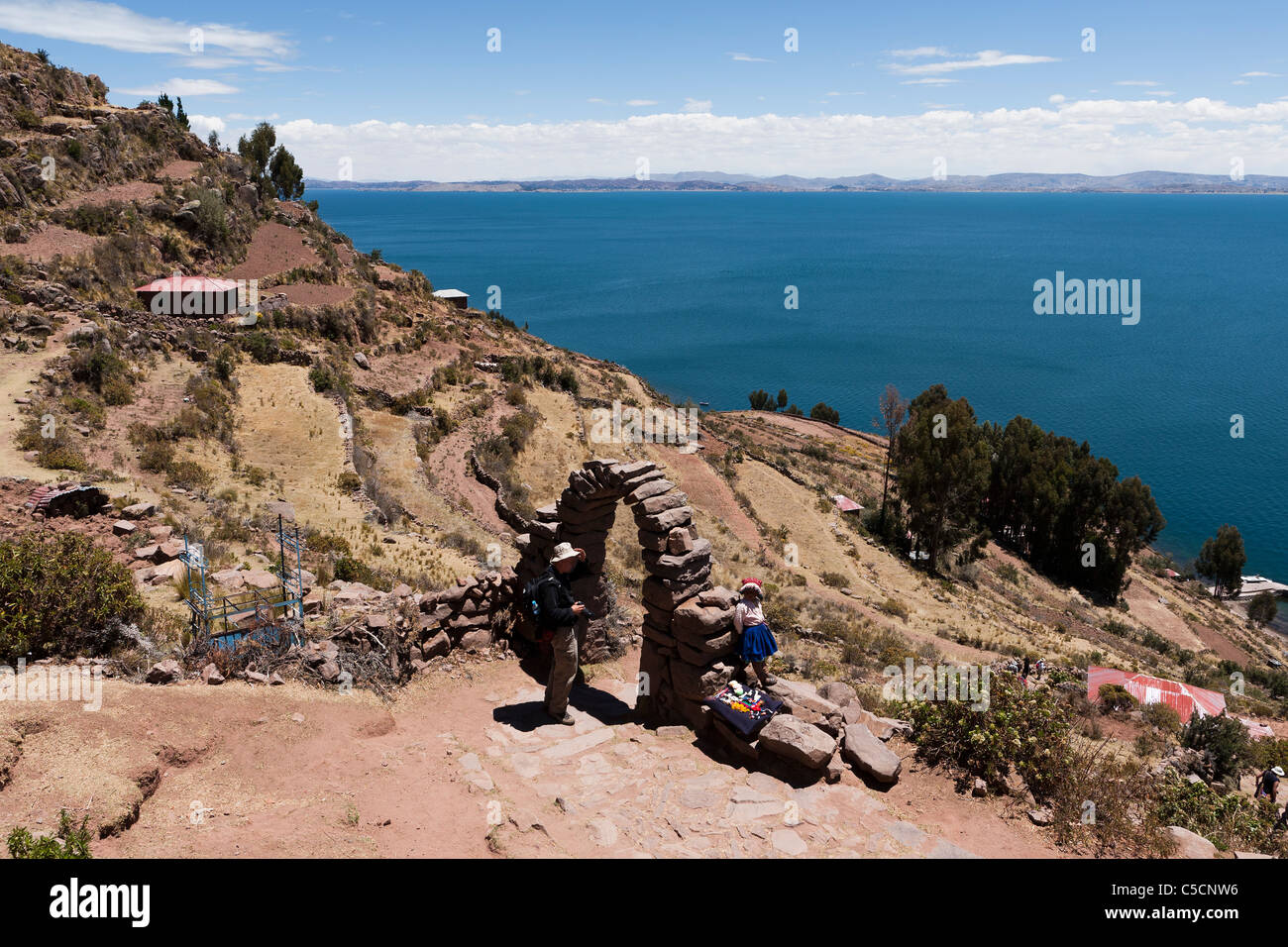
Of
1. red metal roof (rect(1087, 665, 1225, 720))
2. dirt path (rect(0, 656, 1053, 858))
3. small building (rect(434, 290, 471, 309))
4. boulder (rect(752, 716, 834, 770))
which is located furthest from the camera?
small building (rect(434, 290, 471, 309))

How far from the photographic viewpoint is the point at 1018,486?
176 feet

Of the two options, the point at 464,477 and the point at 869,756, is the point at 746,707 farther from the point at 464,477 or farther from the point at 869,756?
the point at 464,477

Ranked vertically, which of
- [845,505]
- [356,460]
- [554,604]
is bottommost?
[845,505]

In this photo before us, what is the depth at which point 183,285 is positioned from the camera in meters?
36.9

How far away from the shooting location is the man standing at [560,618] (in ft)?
35.1

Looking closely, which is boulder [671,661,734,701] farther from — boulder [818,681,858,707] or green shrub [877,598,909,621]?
green shrub [877,598,909,621]

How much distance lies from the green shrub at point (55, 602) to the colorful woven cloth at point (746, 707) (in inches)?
353

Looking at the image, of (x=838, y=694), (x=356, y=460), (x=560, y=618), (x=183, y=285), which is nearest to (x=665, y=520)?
(x=560, y=618)

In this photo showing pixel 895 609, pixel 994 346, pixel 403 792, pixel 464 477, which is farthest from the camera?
pixel 994 346

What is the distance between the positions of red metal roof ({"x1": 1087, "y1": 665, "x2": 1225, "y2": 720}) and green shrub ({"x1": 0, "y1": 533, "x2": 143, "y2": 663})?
23.6 meters

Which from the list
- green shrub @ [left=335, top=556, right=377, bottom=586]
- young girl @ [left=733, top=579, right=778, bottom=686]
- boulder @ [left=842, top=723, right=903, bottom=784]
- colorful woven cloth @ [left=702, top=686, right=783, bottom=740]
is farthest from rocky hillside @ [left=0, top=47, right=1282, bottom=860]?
colorful woven cloth @ [left=702, top=686, right=783, bottom=740]

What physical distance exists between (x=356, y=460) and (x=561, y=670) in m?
19.7

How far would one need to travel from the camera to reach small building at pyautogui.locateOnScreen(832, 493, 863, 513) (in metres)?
46.5
